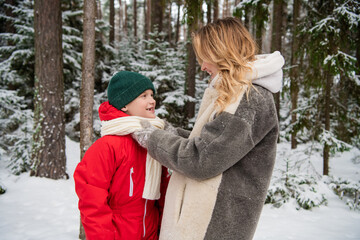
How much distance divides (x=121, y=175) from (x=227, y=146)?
856 mm

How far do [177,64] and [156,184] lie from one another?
29.4ft

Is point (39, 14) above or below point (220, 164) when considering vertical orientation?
above

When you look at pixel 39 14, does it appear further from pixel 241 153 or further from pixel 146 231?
pixel 241 153

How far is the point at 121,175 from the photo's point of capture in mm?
1686

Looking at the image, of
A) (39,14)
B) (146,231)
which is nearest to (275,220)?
(146,231)

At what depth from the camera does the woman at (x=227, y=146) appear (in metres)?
1.24

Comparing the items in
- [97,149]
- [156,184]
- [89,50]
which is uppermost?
[89,50]

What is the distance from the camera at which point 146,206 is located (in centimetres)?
179

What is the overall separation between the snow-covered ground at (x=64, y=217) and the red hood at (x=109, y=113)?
117 inches

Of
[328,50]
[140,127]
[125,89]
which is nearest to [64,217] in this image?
[125,89]

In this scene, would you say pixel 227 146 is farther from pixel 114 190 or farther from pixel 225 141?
pixel 114 190

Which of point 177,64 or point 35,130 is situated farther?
point 177,64

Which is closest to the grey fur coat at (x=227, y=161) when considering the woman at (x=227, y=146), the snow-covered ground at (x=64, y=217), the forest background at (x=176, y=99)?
the woman at (x=227, y=146)

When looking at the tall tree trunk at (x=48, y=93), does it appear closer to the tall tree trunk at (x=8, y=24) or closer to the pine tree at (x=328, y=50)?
the tall tree trunk at (x=8, y=24)
